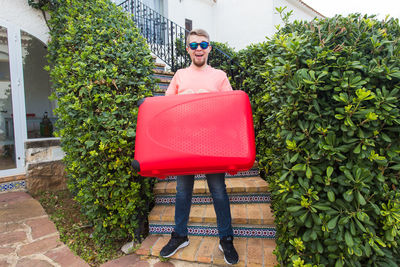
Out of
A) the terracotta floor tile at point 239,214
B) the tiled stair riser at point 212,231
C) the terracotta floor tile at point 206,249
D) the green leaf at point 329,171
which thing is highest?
the green leaf at point 329,171

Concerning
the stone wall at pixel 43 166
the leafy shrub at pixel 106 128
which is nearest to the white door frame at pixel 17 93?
the stone wall at pixel 43 166

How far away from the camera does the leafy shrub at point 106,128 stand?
2.01m

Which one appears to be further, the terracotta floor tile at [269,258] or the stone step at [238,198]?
the stone step at [238,198]

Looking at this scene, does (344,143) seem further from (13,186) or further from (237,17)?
(237,17)

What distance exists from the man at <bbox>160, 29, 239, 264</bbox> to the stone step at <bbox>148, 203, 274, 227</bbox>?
33 cm

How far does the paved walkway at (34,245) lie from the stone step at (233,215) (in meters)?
0.41

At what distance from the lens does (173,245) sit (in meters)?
1.97

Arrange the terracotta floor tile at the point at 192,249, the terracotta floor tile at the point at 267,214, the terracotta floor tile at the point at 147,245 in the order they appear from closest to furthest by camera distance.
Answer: the terracotta floor tile at the point at 192,249 < the terracotta floor tile at the point at 147,245 < the terracotta floor tile at the point at 267,214

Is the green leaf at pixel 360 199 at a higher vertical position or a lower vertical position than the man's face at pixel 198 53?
lower

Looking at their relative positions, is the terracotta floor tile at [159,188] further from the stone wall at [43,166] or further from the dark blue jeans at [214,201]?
the stone wall at [43,166]

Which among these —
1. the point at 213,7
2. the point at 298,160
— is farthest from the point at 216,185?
the point at 213,7

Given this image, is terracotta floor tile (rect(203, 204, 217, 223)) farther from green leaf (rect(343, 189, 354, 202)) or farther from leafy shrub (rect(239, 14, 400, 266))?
green leaf (rect(343, 189, 354, 202))

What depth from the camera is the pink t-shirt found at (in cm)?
176

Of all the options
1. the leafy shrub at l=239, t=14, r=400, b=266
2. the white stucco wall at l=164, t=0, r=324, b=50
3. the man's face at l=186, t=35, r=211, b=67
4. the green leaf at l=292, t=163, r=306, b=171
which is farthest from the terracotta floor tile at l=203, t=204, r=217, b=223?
the white stucco wall at l=164, t=0, r=324, b=50
